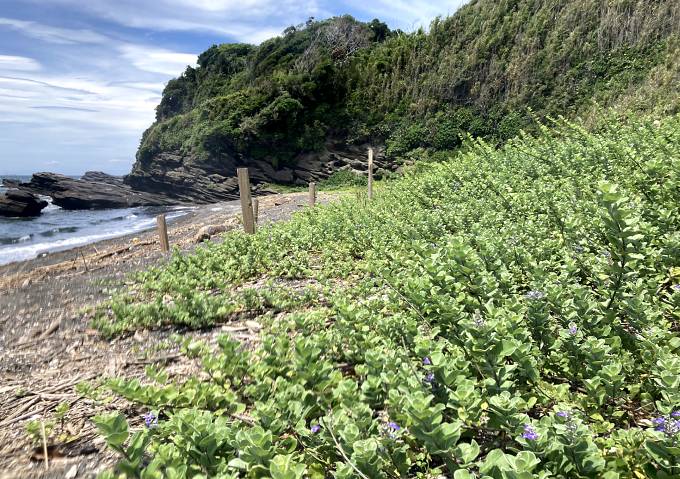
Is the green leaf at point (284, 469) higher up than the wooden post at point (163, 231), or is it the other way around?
the green leaf at point (284, 469)

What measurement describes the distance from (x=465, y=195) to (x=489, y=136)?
75.6 feet

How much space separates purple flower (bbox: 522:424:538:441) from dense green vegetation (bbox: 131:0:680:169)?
17.5 m

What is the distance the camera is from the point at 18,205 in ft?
124

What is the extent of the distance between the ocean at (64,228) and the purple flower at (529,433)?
80.3 ft

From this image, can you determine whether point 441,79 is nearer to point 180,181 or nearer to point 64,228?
point 180,181

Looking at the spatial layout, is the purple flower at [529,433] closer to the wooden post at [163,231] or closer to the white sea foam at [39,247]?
the wooden post at [163,231]

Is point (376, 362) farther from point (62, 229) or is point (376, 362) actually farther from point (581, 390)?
point (62, 229)

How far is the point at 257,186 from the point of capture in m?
38.9

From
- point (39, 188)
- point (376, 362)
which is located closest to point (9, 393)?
point (376, 362)

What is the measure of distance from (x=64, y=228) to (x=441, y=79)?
1162 inches

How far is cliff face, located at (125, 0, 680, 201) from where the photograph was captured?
2331 cm

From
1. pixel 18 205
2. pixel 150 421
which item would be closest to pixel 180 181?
pixel 18 205

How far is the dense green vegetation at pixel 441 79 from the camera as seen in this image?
22984 mm

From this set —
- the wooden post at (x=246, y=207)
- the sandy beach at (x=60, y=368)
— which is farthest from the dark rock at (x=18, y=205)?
the sandy beach at (x=60, y=368)
